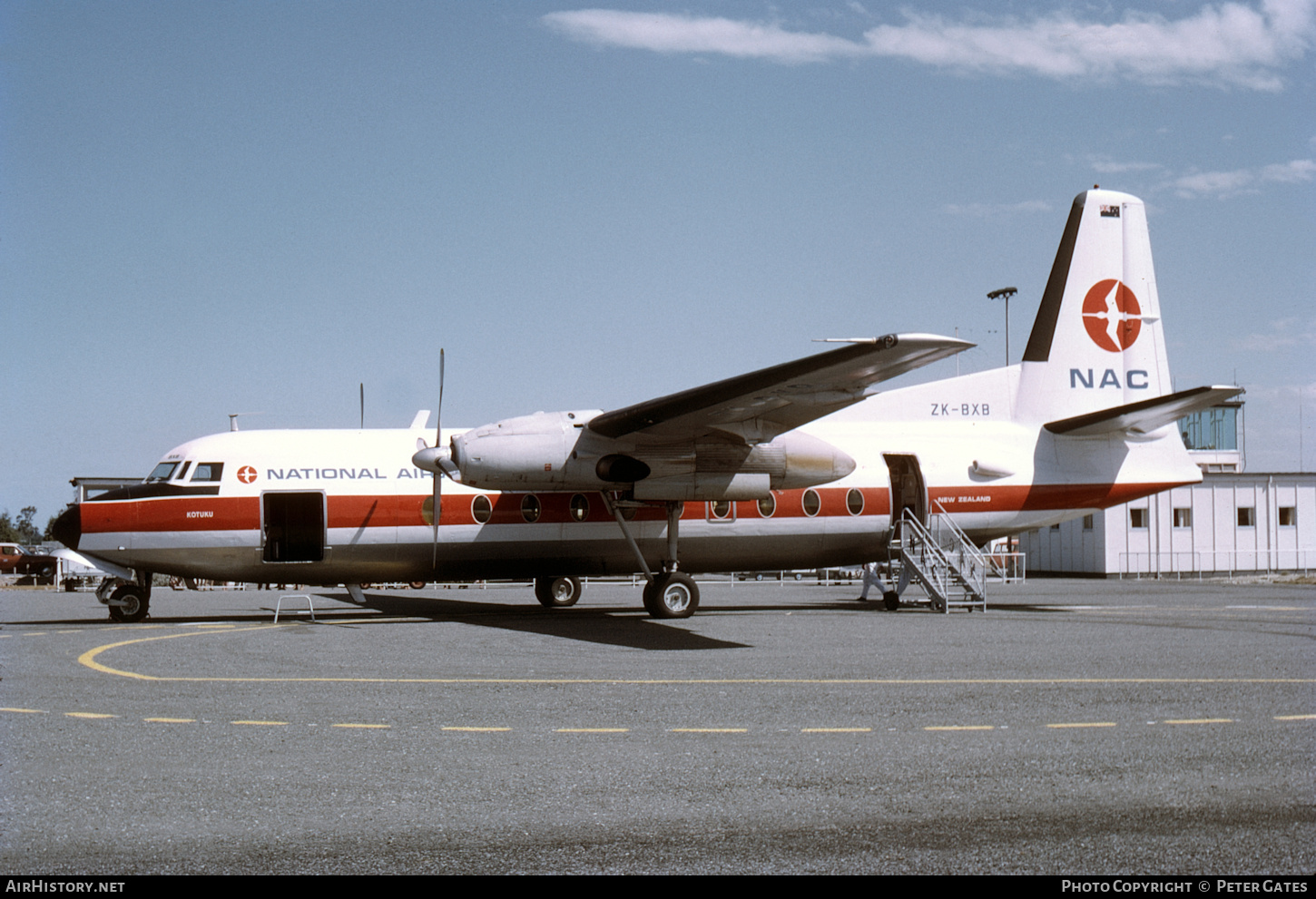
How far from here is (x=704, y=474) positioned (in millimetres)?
19500

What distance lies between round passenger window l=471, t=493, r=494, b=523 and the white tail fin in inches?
470

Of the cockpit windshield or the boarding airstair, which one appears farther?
the boarding airstair

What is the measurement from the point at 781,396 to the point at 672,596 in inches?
212

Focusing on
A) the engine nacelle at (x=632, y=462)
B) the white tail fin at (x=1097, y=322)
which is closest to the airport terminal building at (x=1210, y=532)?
the white tail fin at (x=1097, y=322)

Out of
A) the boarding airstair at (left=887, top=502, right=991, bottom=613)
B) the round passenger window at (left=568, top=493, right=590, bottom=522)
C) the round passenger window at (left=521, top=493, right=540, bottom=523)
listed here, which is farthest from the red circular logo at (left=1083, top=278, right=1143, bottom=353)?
the round passenger window at (left=521, top=493, right=540, bottom=523)

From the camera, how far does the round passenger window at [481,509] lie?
20.5 m

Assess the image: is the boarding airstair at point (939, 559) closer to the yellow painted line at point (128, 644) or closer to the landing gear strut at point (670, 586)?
the landing gear strut at point (670, 586)

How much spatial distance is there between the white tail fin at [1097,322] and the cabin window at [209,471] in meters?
16.8

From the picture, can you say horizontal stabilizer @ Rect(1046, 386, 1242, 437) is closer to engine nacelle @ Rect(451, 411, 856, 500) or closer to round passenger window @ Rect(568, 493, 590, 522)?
engine nacelle @ Rect(451, 411, 856, 500)

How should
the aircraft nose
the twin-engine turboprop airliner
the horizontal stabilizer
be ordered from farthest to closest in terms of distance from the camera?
1. the horizontal stabilizer
2. the aircraft nose
3. the twin-engine turboprop airliner

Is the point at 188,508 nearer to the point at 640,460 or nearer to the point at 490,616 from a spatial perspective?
the point at 490,616

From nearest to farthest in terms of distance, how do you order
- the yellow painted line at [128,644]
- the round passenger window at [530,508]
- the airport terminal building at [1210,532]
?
the yellow painted line at [128,644] → the round passenger window at [530,508] → the airport terminal building at [1210,532]

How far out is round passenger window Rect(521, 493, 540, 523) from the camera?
20594 millimetres
